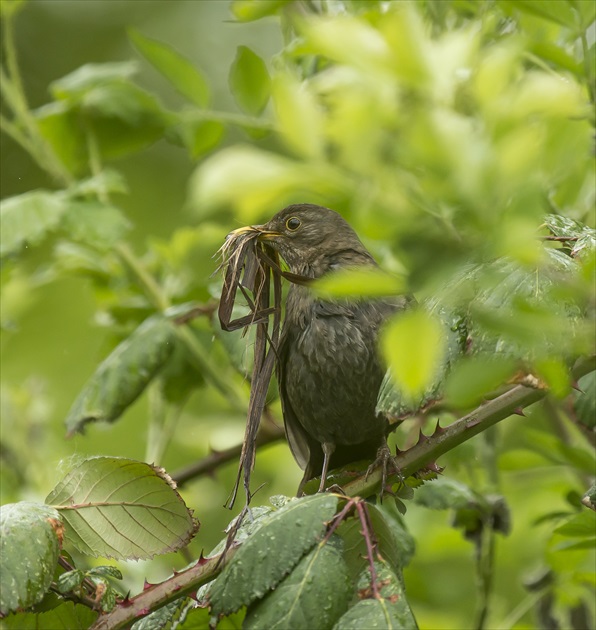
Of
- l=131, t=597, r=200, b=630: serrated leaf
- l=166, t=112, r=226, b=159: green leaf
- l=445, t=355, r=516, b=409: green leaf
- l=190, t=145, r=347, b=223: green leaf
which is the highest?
l=190, t=145, r=347, b=223: green leaf

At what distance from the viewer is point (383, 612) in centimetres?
167

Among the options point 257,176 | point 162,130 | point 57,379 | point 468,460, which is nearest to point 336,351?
point 468,460

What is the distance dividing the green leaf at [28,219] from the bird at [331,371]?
26.0 inches

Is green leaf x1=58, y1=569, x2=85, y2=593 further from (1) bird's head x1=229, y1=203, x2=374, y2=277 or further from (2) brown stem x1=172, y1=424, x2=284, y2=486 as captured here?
(1) bird's head x1=229, y1=203, x2=374, y2=277

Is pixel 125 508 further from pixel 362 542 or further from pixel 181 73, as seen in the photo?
pixel 181 73

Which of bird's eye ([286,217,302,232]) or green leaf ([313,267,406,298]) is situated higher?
green leaf ([313,267,406,298])

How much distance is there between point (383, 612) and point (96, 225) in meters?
1.98

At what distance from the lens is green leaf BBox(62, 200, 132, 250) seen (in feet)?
10.8

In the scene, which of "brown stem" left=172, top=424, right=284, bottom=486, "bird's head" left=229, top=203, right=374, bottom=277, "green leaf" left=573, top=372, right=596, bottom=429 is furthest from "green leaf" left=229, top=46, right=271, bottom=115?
"green leaf" left=573, top=372, right=596, bottom=429

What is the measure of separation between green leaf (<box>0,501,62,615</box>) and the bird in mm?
1229

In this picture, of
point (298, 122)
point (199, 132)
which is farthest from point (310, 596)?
point (199, 132)

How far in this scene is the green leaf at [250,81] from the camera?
11.0 feet

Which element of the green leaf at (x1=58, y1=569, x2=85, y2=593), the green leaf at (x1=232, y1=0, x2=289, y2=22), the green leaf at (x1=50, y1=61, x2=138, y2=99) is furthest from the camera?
the green leaf at (x1=50, y1=61, x2=138, y2=99)

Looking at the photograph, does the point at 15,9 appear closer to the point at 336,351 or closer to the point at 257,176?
the point at 336,351
